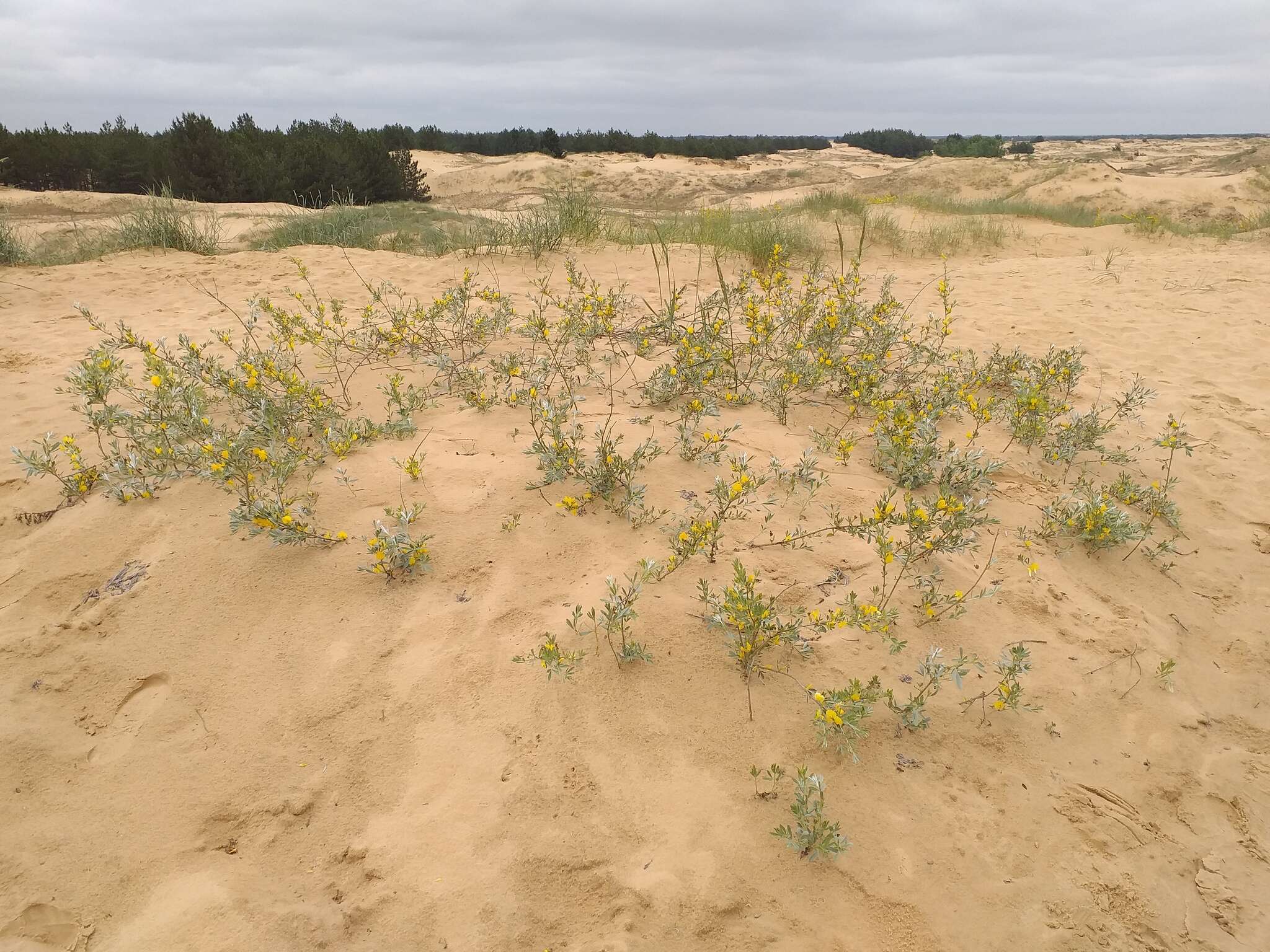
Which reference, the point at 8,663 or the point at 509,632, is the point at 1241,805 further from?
the point at 8,663

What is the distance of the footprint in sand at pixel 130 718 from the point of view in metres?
1.93

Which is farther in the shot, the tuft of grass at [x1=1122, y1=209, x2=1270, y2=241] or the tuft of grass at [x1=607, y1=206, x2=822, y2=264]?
the tuft of grass at [x1=1122, y1=209, x2=1270, y2=241]

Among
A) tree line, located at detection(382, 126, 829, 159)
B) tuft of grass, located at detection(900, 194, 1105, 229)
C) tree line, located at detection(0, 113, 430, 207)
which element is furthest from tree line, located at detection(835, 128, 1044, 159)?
tree line, located at detection(0, 113, 430, 207)

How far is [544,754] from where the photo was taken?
6.27 ft

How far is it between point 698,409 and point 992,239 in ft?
32.6

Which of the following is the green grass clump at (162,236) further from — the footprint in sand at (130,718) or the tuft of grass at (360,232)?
the footprint in sand at (130,718)

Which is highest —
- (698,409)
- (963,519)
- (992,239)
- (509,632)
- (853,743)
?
(992,239)

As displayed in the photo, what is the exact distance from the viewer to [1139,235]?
12109mm

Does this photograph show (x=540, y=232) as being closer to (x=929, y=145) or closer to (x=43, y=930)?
(x=43, y=930)

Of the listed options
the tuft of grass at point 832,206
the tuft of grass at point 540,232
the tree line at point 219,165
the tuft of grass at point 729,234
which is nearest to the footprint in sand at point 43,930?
the tuft of grass at point 729,234

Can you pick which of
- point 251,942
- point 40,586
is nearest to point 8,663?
point 40,586

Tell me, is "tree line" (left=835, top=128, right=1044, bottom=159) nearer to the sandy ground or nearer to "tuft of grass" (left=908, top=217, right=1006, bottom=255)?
"tuft of grass" (left=908, top=217, right=1006, bottom=255)

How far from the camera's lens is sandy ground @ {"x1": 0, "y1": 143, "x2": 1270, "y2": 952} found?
1622 mm

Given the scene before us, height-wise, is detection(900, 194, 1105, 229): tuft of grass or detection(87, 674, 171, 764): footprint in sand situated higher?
detection(900, 194, 1105, 229): tuft of grass
